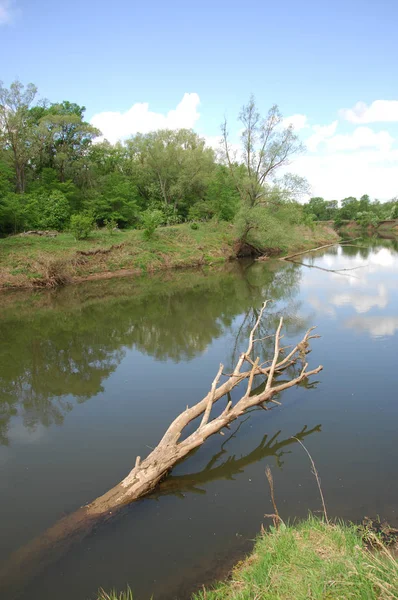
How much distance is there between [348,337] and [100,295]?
14.3 m

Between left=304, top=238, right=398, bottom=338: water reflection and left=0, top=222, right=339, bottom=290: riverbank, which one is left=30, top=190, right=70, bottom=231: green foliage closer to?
left=0, top=222, right=339, bottom=290: riverbank

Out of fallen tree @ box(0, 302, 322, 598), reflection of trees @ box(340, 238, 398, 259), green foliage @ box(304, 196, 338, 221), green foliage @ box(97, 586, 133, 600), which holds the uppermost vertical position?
green foliage @ box(304, 196, 338, 221)

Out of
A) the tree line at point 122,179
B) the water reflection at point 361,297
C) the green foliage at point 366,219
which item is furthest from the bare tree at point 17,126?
the green foliage at point 366,219

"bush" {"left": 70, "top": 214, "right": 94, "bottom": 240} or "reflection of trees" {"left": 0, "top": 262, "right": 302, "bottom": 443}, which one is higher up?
"bush" {"left": 70, "top": 214, "right": 94, "bottom": 240}

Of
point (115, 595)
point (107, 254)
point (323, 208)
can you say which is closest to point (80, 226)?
point (107, 254)

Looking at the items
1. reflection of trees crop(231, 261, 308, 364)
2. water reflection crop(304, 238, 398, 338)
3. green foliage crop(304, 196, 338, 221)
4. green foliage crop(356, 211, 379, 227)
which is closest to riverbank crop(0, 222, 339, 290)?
reflection of trees crop(231, 261, 308, 364)

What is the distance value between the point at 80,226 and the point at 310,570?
93.1 ft

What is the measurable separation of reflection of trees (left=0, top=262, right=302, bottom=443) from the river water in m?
0.09

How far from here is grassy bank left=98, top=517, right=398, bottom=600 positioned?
2.95 metres

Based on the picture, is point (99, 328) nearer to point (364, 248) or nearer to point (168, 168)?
point (168, 168)

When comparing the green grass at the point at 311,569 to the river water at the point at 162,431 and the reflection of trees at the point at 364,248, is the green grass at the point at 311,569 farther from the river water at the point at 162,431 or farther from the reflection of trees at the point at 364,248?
the reflection of trees at the point at 364,248

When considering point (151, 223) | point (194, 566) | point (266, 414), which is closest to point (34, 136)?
point (151, 223)

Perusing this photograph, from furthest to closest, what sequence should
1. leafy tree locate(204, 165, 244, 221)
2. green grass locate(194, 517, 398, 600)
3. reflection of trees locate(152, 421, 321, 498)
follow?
leafy tree locate(204, 165, 244, 221)
reflection of trees locate(152, 421, 321, 498)
green grass locate(194, 517, 398, 600)

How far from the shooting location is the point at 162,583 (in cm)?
475
